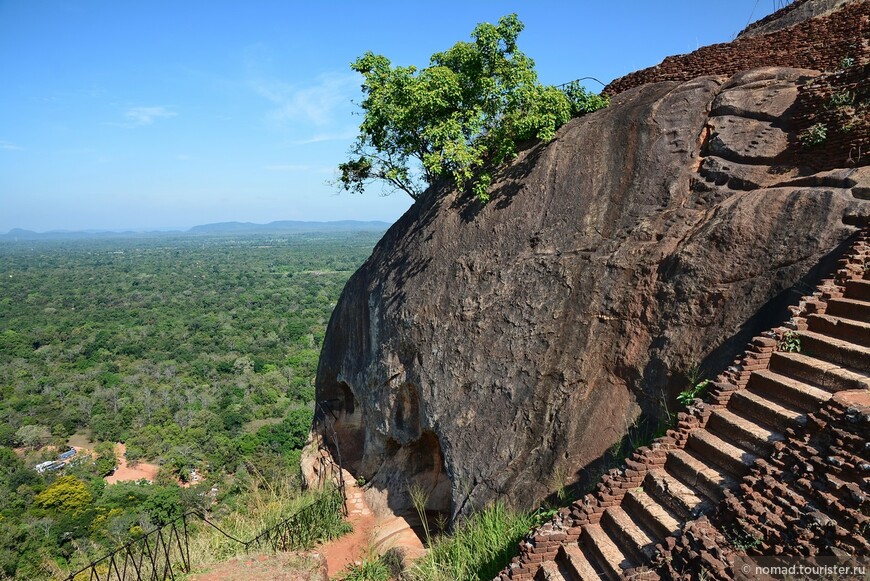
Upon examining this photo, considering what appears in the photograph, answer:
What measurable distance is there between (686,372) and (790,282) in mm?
1620

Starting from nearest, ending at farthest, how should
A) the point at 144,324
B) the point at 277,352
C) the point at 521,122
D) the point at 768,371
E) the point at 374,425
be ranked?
the point at 768,371 < the point at 521,122 < the point at 374,425 < the point at 277,352 < the point at 144,324

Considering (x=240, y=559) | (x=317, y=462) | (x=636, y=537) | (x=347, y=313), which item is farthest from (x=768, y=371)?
(x=317, y=462)

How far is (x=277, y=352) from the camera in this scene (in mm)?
63812

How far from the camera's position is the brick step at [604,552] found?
530cm

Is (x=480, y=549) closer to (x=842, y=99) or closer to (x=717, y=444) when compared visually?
(x=717, y=444)

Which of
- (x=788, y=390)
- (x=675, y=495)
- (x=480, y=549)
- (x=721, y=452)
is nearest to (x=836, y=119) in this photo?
(x=788, y=390)

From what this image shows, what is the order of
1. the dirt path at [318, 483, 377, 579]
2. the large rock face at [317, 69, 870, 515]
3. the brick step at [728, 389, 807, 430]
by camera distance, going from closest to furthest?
1. the brick step at [728, 389, 807, 430]
2. the large rock face at [317, 69, 870, 515]
3. the dirt path at [318, 483, 377, 579]

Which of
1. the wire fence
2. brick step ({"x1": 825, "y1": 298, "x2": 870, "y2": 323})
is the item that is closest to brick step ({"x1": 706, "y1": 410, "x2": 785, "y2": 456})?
brick step ({"x1": 825, "y1": 298, "x2": 870, "y2": 323})

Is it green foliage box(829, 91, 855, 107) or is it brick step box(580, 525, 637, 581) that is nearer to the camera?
brick step box(580, 525, 637, 581)

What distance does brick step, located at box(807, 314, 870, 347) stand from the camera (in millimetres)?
5648

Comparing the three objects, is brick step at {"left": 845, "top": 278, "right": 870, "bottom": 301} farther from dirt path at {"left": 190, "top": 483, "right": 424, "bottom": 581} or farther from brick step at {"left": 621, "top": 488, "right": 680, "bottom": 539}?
dirt path at {"left": 190, "top": 483, "right": 424, "bottom": 581}

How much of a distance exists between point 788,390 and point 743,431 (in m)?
0.66

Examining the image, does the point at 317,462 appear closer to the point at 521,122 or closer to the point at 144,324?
the point at 521,122

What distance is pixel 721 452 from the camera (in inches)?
217
